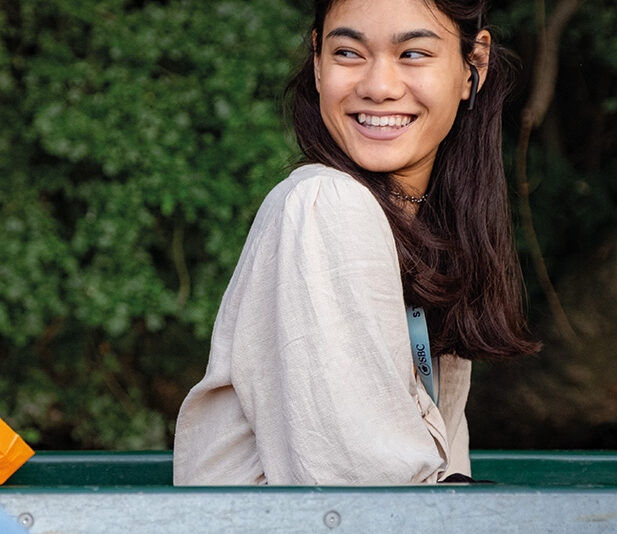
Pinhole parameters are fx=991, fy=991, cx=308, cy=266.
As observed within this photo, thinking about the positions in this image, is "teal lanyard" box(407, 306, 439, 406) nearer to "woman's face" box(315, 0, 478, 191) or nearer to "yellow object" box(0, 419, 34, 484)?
"woman's face" box(315, 0, 478, 191)

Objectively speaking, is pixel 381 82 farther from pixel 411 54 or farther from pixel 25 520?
pixel 25 520

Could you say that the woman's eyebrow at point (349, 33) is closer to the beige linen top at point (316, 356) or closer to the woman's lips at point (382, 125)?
the woman's lips at point (382, 125)

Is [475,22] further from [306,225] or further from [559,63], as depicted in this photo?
[559,63]

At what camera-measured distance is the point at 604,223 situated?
13.7ft

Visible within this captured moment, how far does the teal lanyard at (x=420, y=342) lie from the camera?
1.82 m

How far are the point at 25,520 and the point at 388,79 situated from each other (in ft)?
3.12

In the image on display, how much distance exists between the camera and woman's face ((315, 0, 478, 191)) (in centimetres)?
172

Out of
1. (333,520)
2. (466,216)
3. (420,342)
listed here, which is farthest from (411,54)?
(333,520)

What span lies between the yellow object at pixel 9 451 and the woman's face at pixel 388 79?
775 mm

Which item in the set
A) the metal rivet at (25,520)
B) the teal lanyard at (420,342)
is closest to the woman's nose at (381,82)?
the teal lanyard at (420,342)

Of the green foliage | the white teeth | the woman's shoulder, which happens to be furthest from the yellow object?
the green foliage

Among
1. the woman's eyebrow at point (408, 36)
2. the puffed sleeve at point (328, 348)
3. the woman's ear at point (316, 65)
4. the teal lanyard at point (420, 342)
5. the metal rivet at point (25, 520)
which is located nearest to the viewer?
the metal rivet at point (25, 520)

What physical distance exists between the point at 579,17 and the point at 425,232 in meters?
2.63

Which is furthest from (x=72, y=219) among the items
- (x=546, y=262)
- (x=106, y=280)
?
(x=546, y=262)
